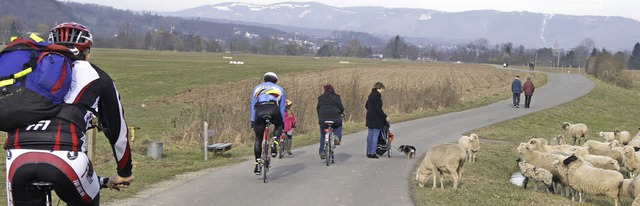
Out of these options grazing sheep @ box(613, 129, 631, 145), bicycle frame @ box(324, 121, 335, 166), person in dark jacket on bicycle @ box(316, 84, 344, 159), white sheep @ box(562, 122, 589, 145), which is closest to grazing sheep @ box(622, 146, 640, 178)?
grazing sheep @ box(613, 129, 631, 145)

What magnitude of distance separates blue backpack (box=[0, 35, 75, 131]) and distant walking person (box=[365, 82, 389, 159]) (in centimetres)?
1314

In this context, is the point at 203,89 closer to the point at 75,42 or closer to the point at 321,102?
the point at 321,102

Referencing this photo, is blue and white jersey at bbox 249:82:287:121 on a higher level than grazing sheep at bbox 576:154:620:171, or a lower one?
higher

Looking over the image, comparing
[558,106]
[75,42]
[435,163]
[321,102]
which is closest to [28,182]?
[75,42]

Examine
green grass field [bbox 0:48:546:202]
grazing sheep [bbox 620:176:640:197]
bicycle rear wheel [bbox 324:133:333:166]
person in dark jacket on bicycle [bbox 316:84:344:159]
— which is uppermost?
person in dark jacket on bicycle [bbox 316:84:344:159]

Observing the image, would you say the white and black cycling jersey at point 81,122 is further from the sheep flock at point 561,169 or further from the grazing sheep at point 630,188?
the grazing sheep at point 630,188

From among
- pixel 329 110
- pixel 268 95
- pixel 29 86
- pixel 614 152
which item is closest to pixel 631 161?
pixel 614 152

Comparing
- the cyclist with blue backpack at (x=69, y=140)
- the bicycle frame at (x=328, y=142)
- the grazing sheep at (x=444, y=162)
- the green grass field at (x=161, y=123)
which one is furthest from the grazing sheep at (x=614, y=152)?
the cyclist with blue backpack at (x=69, y=140)

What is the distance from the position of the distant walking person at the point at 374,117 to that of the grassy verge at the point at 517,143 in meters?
2.44

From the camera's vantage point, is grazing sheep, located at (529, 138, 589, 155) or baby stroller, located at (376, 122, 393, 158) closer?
baby stroller, located at (376, 122, 393, 158)

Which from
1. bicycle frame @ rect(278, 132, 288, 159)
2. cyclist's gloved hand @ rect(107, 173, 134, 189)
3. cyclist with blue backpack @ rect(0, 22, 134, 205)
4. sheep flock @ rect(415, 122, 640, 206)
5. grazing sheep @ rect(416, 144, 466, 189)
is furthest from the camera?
bicycle frame @ rect(278, 132, 288, 159)

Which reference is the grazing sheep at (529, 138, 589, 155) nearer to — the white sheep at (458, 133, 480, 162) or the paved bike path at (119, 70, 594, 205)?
the white sheep at (458, 133, 480, 162)

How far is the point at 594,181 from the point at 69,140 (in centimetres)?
1206

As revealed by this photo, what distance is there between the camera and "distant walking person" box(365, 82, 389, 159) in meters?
16.7
